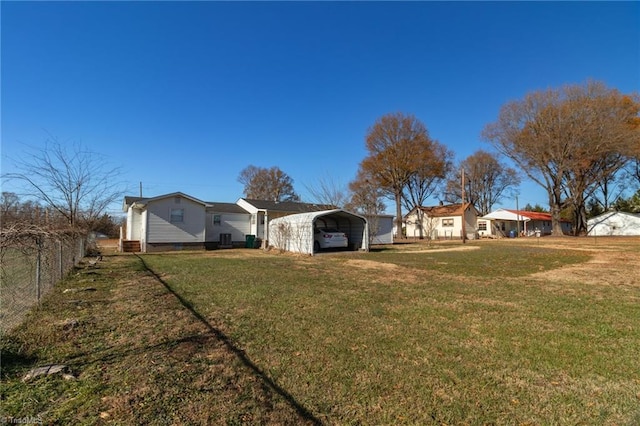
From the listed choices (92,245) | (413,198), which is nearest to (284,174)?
(413,198)

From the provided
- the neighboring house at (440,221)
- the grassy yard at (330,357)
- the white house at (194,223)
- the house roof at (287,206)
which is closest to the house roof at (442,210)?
the neighboring house at (440,221)

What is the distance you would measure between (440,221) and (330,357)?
41629 millimetres

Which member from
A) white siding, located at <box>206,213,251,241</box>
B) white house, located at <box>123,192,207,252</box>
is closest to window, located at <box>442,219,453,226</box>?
white siding, located at <box>206,213,251,241</box>

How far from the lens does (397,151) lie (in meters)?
38.5

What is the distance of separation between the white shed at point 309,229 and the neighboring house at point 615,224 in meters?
40.1

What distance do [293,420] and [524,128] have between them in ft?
132

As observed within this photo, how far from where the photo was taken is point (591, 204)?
164ft

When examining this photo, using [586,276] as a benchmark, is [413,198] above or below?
above

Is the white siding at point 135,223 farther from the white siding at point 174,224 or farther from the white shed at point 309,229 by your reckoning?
the white shed at point 309,229

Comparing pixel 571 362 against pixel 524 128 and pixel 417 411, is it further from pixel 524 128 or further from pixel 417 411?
pixel 524 128

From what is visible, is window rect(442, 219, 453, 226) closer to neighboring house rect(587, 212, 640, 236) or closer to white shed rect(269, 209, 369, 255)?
neighboring house rect(587, 212, 640, 236)

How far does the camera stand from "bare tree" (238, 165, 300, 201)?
4844cm

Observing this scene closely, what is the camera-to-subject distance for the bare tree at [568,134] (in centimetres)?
3177

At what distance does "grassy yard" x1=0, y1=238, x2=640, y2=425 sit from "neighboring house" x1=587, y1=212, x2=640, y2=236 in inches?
1831
